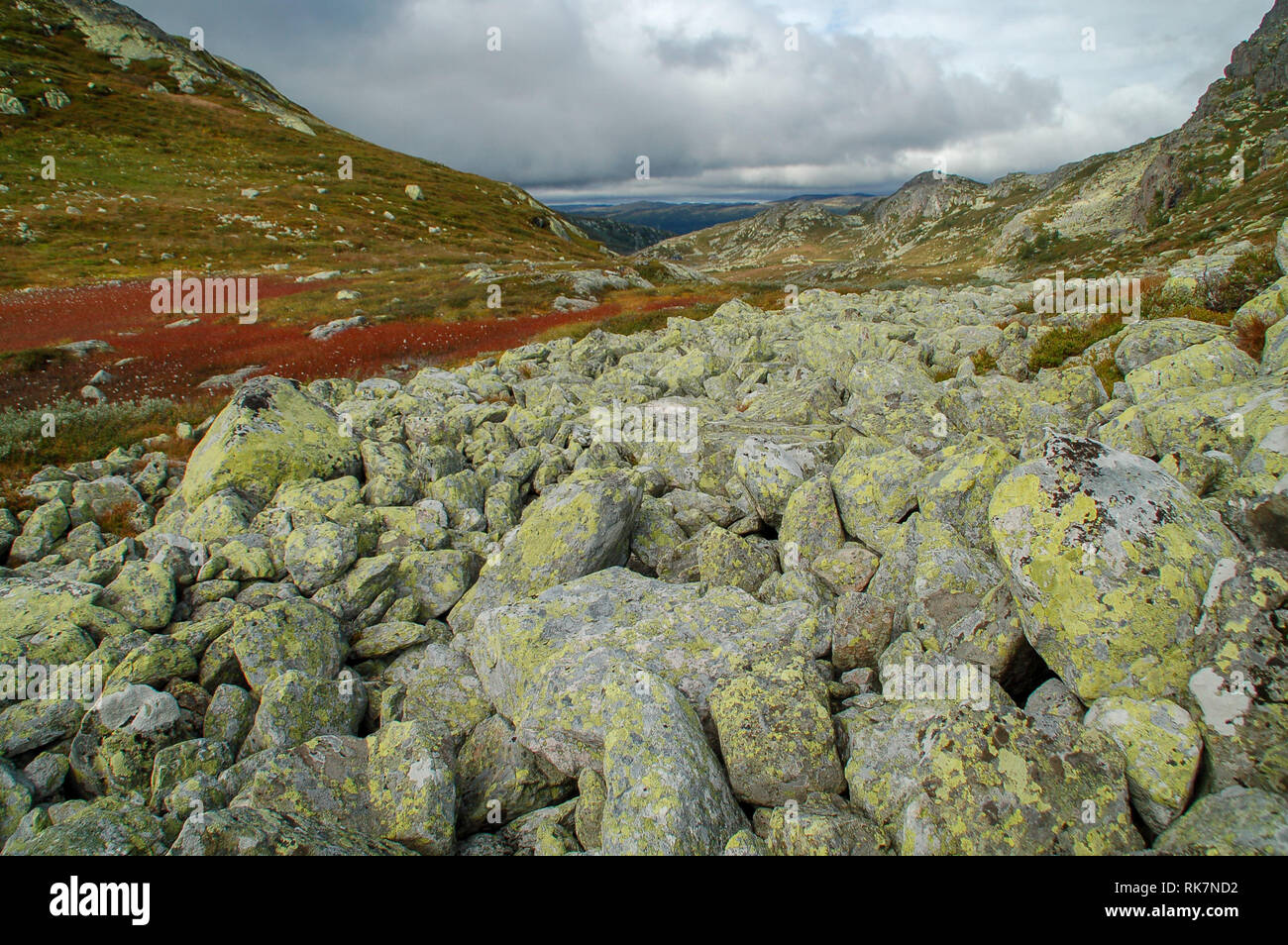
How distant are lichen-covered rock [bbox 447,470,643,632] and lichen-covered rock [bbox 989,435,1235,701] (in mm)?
5049

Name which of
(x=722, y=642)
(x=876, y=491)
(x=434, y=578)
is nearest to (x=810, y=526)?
(x=876, y=491)

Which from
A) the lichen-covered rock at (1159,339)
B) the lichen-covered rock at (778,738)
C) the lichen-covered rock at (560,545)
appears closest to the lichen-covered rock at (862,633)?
the lichen-covered rock at (778,738)

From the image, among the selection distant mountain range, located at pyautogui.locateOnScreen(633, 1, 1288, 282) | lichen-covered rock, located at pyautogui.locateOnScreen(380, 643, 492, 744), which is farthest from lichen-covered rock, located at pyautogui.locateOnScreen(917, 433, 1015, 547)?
distant mountain range, located at pyautogui.locateOnScreen(633, 1, 1288, 282)

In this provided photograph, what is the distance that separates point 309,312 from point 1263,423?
171 ft

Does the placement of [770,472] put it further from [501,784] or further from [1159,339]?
[1159,339]

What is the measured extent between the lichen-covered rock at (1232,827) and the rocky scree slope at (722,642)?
3 centimetres

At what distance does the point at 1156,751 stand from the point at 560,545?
21.7ft

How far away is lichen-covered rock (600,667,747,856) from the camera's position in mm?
4422

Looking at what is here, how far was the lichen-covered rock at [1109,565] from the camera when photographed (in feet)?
15.6

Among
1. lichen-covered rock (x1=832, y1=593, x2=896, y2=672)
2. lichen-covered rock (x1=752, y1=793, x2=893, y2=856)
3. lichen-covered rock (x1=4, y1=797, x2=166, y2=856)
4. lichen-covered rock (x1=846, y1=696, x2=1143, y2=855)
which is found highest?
lichen-covered rock (x1=832, y1=593, x2=896, y2=672)

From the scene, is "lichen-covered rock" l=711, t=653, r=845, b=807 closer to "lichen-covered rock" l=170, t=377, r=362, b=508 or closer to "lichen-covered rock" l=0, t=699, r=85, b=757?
"lichen-covered rock" l=0, t=699, r=85, b=757

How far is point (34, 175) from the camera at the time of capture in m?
83.3

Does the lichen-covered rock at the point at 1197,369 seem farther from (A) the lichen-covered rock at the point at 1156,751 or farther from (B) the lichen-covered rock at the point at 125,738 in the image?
(B) the lichen-covered rock at the point at 125,738
